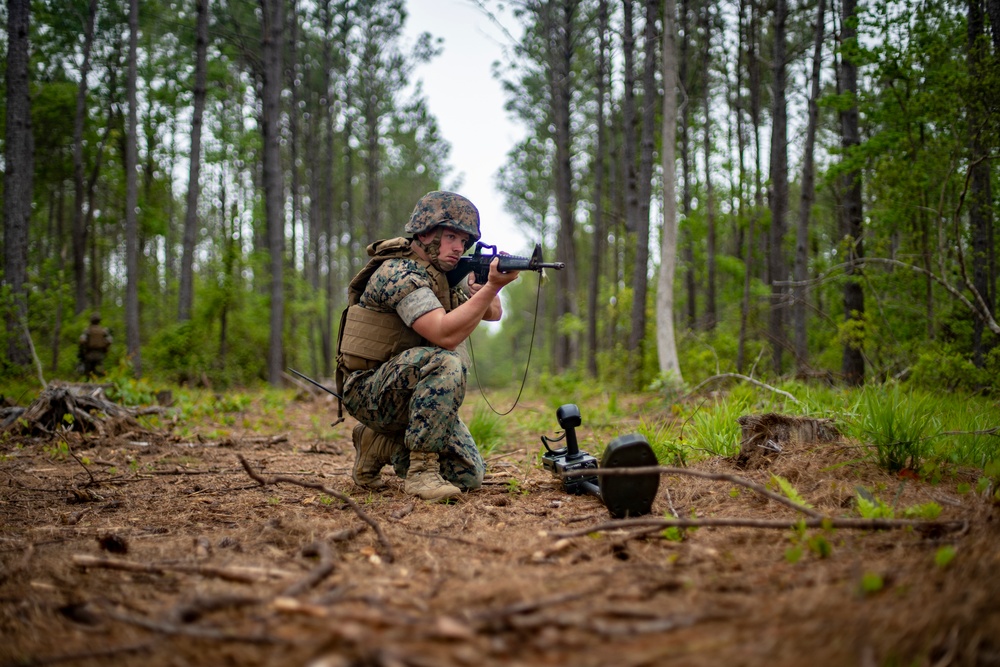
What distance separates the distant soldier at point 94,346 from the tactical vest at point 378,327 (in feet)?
37.4

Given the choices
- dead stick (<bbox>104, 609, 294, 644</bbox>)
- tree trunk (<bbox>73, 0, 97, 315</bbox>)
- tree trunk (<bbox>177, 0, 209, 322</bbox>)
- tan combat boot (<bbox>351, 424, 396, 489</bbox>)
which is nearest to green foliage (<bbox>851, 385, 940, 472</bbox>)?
Result: tan combat boot (<bbox>351, 424, 396, 489</bbox>)

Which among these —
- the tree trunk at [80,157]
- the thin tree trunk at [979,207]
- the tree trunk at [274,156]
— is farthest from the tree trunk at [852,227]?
the tree trunk at [80,157]

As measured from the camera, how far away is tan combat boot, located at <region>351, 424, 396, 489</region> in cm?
403

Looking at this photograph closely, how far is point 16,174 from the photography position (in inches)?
431

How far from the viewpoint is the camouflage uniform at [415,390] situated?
3666 millimetres

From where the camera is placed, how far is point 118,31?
18.4 meters

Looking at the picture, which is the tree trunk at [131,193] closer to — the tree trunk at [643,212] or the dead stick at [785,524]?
the tree trunk at [643,212]

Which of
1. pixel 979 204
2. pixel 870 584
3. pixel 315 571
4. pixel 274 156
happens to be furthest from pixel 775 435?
pixel 274 156

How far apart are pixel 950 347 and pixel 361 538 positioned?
22.0ft

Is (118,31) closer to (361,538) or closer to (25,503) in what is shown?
(25,503)

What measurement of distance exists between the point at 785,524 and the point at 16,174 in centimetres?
1370

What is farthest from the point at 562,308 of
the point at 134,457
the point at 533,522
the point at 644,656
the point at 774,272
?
the point at 644,656

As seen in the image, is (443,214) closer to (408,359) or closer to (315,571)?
(408,359)

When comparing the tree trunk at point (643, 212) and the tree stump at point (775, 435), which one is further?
the tree trunk at point (643, 212)
